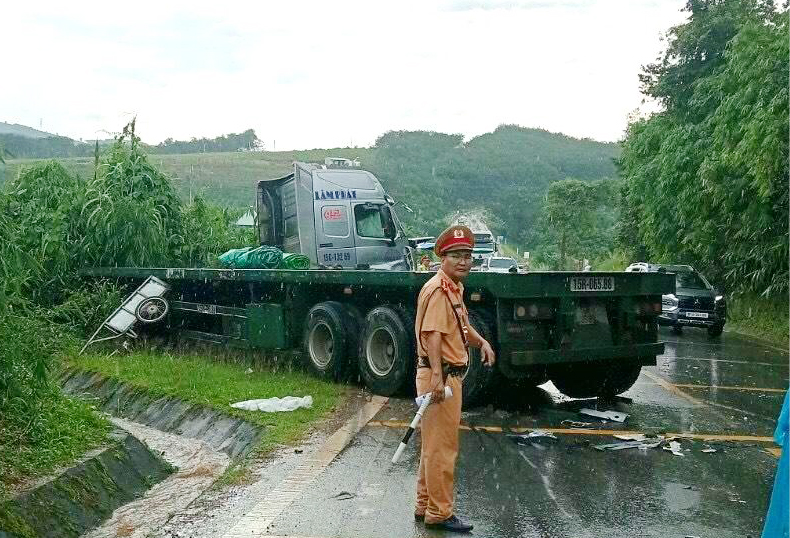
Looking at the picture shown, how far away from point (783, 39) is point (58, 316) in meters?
14.4

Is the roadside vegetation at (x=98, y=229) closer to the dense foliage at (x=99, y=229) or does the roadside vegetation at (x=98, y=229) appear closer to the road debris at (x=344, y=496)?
the dense foliage at (x=99, y=229)

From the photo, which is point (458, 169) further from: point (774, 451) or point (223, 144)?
point (774, 451)

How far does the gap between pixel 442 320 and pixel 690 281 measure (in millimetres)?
18577

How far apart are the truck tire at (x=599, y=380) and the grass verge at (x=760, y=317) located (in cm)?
1123

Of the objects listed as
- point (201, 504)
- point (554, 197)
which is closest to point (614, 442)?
point (201, 504)

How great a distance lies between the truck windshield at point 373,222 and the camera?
16.2m

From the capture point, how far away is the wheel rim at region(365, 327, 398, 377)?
A: 1078cm

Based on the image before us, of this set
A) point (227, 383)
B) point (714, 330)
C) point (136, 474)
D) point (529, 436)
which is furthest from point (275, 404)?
point (714, 330)

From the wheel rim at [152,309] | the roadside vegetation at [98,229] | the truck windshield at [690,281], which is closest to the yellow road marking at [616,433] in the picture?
the roadside vegetation at [98,229]

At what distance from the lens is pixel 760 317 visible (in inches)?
957

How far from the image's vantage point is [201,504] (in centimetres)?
655

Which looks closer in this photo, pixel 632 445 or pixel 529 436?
pixel 632 445

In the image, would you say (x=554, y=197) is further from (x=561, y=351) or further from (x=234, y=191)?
(x=561, y=351)

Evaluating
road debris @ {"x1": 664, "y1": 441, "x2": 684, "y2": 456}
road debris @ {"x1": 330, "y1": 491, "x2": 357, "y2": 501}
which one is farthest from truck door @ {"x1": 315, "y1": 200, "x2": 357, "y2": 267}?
road debris @ {"x1": 330, "y1": 491, "x2": 357, "y2": 501}
